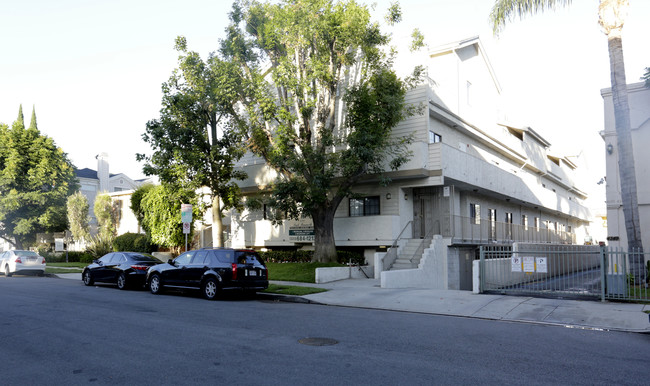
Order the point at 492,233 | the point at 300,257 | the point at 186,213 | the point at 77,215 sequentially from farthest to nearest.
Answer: the point at 77,215, the point at 492,233, the point at 300,257, the point at 186,213

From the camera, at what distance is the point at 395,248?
2084 centimetres

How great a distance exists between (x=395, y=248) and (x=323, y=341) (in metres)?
12.9

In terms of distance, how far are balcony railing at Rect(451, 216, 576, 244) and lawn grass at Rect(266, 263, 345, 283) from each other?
619 centimetres

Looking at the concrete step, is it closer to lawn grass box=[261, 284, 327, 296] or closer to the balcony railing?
the balcony railing

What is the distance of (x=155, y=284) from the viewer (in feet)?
54.5

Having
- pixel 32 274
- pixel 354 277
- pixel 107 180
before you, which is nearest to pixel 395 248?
pixel 354 277

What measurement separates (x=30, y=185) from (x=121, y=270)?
75.9 feet

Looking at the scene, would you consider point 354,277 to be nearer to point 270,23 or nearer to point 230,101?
point 230,101

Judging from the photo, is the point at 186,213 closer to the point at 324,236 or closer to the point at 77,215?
the point at 324,236

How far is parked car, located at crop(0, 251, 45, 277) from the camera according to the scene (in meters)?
25.9

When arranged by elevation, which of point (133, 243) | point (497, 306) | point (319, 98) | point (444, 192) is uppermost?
point (319, 98)

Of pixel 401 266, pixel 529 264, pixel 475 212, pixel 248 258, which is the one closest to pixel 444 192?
pixel 401 266

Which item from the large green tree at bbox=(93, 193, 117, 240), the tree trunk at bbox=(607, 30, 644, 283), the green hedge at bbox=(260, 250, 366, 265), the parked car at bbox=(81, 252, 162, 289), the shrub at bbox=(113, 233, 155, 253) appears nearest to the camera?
the tree trunk at bbox=(607, 30, 644, 283)

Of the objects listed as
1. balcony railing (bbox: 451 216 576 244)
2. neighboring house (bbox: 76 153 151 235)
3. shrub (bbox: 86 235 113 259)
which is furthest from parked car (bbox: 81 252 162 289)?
neighboring house (bbox: 76 153 151 235)
